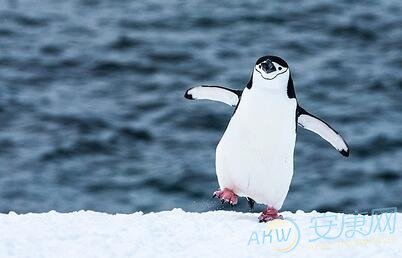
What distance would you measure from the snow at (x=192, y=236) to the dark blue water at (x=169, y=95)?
4451 mm

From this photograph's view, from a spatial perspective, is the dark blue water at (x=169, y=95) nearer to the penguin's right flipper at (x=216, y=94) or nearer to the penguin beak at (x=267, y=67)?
the penguin's right flipper at (x=216, y=94)

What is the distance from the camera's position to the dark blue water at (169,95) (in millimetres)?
10312

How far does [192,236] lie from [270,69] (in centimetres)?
81

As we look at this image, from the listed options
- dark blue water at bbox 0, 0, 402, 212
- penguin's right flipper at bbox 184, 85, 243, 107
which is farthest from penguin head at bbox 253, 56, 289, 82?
dark blue water at bbox 0, 0, 402, 212

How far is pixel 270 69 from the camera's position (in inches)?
200

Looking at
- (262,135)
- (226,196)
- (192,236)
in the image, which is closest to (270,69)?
(262,135)

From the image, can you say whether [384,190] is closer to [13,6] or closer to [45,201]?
[45,201]

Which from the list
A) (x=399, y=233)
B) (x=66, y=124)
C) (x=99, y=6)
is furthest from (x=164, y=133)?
(x=399, y=233)

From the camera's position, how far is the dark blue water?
1031 centimetres

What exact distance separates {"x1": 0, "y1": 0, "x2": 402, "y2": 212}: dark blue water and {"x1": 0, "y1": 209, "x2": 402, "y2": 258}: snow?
14.6ft

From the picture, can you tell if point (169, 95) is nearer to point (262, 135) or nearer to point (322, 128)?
point (322, 128)

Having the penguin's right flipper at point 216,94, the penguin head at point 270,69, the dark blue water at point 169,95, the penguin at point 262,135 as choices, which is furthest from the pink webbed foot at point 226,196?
the dark blue water at point 169,95

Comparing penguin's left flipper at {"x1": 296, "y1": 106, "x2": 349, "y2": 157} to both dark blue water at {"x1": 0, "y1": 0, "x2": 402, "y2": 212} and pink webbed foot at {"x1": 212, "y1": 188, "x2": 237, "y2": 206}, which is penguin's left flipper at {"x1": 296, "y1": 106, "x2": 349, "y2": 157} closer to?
pink webbed foot at {"x1": 212, "y1": 188, "x2": 237, "y2": 206}

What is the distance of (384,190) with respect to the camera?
33.9 feet
